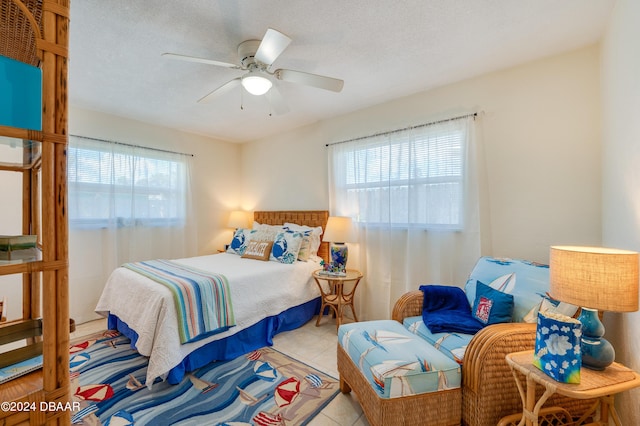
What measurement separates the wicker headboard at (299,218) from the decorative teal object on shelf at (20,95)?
10.1 ft

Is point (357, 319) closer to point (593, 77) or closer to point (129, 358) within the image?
point (129, 358)

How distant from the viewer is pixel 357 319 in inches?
130

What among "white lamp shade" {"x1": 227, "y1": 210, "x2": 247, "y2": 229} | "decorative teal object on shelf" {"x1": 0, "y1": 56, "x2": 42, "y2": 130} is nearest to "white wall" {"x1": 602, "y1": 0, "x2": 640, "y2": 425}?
"decorative teal object on shelf" {"x1": 0, "y1": 56, "x2": 42, "y2": 130}

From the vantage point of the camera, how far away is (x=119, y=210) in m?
3.54

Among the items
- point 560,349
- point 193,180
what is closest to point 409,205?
point 560,349

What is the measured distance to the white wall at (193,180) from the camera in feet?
10.7

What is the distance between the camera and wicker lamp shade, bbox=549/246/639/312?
1.19 m

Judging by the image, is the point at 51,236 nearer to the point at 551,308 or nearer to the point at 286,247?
the point at 551,308

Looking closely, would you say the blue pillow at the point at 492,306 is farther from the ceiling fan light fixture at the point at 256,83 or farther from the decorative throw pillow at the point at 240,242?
the decorative throw pillow at the point at 240,242

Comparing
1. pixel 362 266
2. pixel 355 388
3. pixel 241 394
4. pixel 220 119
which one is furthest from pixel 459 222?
pixel 220 119

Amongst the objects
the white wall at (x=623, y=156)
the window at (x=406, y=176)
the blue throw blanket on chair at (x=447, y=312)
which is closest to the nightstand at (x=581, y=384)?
the white wall at (x=623, y=156)

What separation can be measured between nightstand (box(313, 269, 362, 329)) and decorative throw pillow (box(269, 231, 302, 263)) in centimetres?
35

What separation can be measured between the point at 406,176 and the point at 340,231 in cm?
91

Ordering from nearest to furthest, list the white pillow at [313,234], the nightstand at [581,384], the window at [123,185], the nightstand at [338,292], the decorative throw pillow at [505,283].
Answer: the nightstand at [581,384] → the decorative throw pillow at [505,283] → the nightstand at [338,292] → the window at [123,185] → the white pillow at [313,234]
